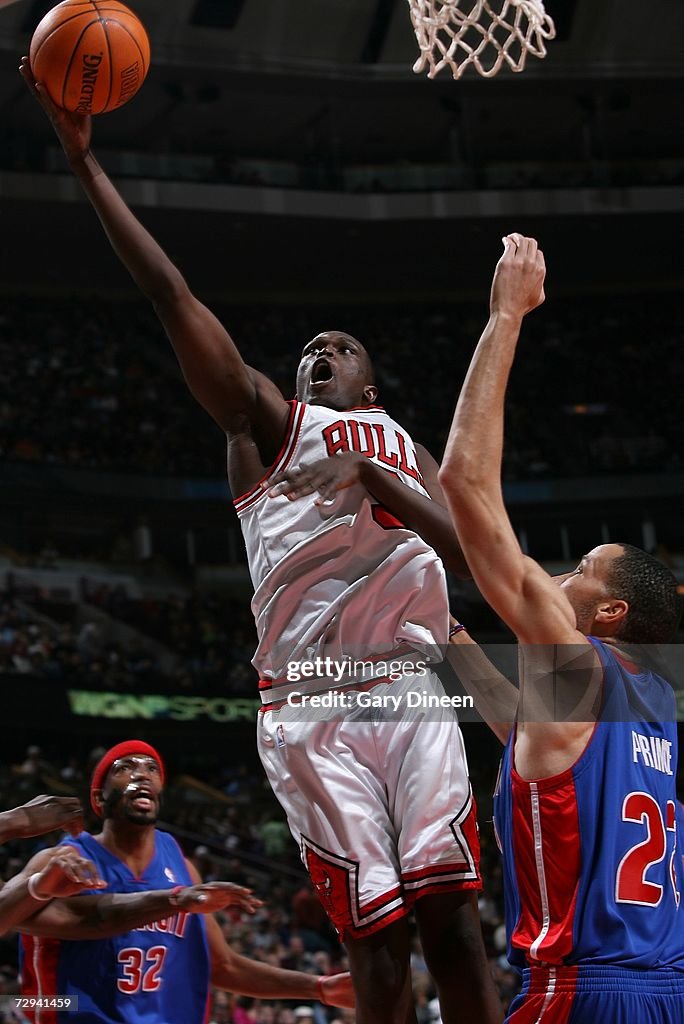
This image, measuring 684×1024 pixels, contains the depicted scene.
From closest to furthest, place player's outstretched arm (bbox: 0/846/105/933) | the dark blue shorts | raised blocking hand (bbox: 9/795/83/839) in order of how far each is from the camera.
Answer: the dark blue shorts → raised blocking hand (bbox: 9/795/83/839) → player's outstretched arm (bbox: 0/846/105/933)

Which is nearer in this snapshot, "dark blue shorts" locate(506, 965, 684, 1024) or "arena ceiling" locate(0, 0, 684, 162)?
"dark blue shorts" locate(506, 965, 684, 1024)

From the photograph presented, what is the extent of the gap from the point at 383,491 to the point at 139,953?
7.72 feet

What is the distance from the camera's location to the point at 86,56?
3.86 meters

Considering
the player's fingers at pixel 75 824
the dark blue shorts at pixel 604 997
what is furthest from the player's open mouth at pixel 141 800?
the dark blue shorts at pixel 604 997

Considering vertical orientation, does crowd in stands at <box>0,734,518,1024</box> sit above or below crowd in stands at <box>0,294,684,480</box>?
below

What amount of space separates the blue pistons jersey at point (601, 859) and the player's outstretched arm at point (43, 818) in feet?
5.49

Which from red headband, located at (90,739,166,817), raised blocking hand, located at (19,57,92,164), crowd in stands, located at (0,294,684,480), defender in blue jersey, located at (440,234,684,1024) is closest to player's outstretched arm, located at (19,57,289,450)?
raised blocking hand, located at (19,57,92,164)

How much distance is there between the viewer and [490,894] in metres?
13.4

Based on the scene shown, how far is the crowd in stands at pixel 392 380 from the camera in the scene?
19.5m

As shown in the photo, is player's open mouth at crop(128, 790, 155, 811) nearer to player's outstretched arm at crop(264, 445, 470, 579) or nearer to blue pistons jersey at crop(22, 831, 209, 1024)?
blue pistons jersey at crop(22, 831, 209, 1024)

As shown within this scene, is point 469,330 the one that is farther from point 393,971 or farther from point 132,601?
point 393,971

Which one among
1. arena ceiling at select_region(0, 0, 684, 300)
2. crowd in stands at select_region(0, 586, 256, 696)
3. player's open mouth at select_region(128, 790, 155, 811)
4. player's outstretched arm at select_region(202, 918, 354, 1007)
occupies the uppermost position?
arena ceiling at select_region(0, 0, 684, 300)

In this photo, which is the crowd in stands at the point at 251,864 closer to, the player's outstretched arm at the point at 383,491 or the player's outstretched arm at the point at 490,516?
the player's outstretched arm at the point at 383,491

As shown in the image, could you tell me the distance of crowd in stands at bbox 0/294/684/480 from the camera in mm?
19453
